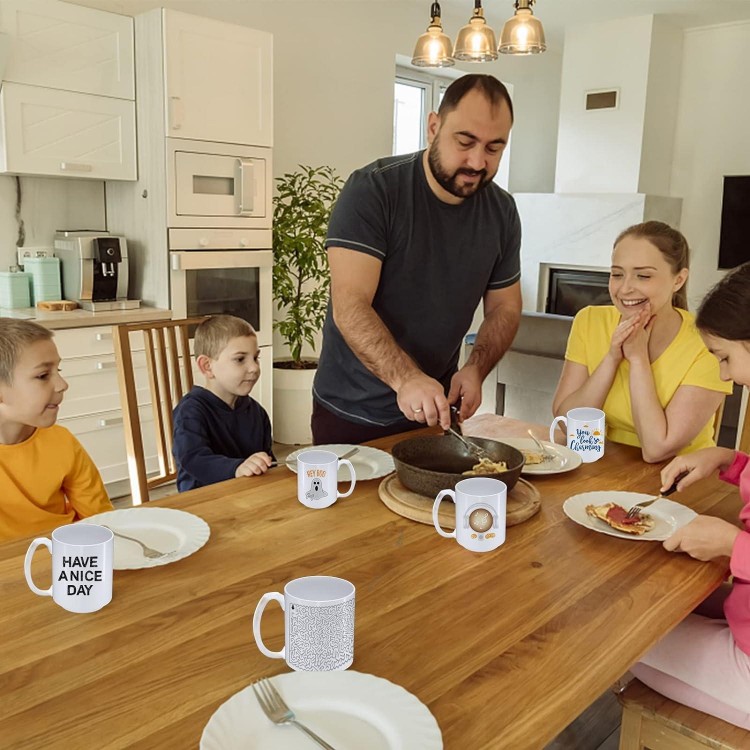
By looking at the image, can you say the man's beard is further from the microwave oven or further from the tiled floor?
the microwave oven

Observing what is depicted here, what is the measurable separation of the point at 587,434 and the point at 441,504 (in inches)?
21.8

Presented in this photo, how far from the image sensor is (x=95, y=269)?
363cm

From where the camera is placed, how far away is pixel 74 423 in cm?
354

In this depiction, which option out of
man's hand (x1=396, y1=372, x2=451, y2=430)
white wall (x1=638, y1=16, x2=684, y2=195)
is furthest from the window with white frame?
man's hand (x1=396, y1=372, x2=451, y2=430)

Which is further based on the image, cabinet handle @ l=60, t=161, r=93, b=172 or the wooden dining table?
cabinet handle @ l=60, t=161, r=93, b=172

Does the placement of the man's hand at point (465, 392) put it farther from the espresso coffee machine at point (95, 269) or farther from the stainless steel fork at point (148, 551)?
the espresso coffee machine at point (95, 269)

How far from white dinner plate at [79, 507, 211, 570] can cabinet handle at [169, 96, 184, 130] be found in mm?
2732

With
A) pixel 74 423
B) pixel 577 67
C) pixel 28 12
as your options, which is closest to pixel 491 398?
pixel 74 423

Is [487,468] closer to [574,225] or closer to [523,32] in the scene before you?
[523,32]

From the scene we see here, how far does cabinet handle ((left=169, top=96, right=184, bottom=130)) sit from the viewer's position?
3623 millimetres

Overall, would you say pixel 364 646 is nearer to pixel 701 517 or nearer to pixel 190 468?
pixel 701 517

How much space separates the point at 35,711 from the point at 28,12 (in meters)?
3.33

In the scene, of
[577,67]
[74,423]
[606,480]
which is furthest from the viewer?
[577,67]

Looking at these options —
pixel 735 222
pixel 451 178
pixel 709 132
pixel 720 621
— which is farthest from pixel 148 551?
pixel 709 132
